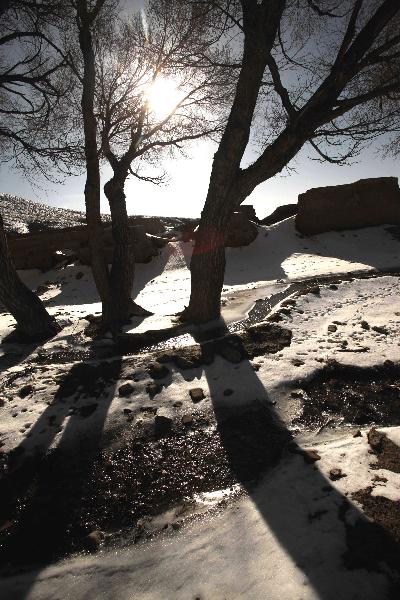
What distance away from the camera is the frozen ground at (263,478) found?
2002 mm

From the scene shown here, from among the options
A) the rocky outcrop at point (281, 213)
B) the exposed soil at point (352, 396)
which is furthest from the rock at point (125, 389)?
the rocky outcrop at point (281, 213)

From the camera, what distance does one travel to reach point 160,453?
10.1ft

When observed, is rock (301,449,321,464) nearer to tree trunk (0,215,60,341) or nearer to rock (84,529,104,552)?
rock (84,529,104,552)

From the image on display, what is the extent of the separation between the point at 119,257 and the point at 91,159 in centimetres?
167

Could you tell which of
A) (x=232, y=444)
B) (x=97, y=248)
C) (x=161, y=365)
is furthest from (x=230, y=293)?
(x=232, y=444)

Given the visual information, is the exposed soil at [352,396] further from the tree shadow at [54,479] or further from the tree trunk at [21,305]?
the tree trunk at [21,305]

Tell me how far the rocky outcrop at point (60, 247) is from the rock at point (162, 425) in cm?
756

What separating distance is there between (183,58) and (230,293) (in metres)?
4.42

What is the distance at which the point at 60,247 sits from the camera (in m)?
11.4

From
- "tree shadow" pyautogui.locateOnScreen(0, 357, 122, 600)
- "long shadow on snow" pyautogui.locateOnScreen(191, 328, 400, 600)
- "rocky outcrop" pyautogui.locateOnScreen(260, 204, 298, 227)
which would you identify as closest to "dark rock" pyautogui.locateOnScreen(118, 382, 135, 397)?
"tree shadow" pyautogui.locateOnScreen(0, 357, 122, 600)

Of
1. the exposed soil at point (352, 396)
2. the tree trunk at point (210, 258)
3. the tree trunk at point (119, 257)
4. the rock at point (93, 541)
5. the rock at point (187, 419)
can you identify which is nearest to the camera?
the rock at point (93, 541)

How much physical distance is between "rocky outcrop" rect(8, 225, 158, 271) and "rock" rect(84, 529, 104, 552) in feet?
28.2

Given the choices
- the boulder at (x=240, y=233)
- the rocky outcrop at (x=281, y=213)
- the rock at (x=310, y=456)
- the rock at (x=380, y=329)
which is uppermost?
the rocky outcrop at (x=281, y=213)

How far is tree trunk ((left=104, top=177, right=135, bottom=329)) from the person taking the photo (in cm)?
618
